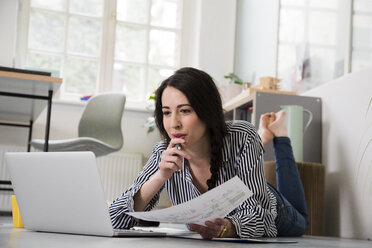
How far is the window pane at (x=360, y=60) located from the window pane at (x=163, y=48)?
2.80 meters

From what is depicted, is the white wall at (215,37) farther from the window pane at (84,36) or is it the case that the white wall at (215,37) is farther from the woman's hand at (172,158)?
the woman's hand at (172,158)

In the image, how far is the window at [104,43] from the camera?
14.7 ft

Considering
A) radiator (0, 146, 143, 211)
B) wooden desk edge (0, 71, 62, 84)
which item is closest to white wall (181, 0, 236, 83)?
radiator (0, 146, 143, 211)

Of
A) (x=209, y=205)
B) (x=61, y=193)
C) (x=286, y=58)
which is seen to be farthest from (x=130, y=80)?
(x=209, y=205)

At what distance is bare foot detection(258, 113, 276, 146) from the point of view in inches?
83.3

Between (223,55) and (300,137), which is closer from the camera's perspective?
(300,137)

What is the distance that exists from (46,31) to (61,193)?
3.74 metres

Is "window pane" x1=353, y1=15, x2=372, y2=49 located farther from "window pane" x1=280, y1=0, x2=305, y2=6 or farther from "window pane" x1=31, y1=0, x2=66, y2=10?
"window pane" x1=31, y1=0, x2=66, y2=10

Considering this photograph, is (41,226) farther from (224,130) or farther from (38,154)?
(224,130)

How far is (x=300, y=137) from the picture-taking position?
2.40 meters

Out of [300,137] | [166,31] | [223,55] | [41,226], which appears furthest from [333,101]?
[166,31]

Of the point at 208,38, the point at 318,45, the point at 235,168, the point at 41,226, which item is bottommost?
the point at 41,226

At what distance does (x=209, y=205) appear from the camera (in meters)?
0.96

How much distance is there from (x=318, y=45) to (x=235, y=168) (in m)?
1.45
